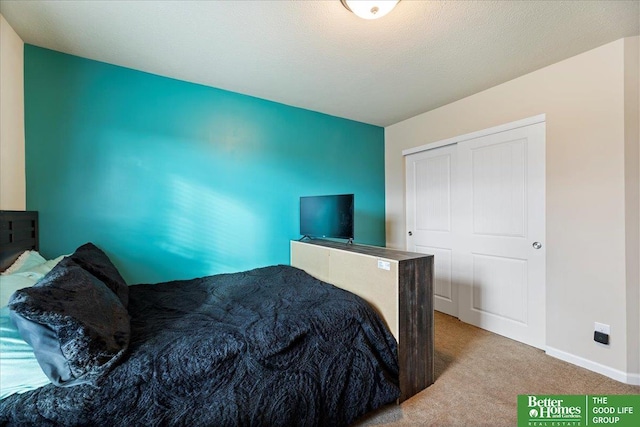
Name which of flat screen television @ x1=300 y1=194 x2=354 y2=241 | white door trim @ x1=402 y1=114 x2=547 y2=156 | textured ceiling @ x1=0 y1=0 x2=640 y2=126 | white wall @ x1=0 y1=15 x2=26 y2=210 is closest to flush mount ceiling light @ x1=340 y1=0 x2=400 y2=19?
textured ceiling @ x1=0 y1=0 x2=640 y2=126

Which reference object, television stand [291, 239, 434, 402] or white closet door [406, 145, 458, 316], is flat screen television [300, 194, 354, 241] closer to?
television stand [291, 239, 434, 402]

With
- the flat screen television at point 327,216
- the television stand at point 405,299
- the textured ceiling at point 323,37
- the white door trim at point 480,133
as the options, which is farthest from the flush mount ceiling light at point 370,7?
the white door trim at point 480,133

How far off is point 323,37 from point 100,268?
7.06ft

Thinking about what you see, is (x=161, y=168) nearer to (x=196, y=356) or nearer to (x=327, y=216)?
(x=327, y=216)

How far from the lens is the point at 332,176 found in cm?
327

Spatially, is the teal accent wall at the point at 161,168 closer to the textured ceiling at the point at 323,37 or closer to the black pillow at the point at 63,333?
the textured ceiling at the point at 323,37

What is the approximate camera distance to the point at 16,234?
5.44ft

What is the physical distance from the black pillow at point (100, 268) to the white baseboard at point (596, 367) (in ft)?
10.8

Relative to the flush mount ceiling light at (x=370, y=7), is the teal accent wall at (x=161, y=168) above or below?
below

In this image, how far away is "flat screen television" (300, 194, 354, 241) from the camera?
2.30 metres

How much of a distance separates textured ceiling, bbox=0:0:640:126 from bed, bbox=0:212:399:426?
1.40m

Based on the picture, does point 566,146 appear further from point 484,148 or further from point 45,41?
A: point 45,41

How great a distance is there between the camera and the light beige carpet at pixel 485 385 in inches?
59.6

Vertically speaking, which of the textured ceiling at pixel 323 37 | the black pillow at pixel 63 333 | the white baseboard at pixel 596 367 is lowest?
the white baseboard at pixel 596 367
